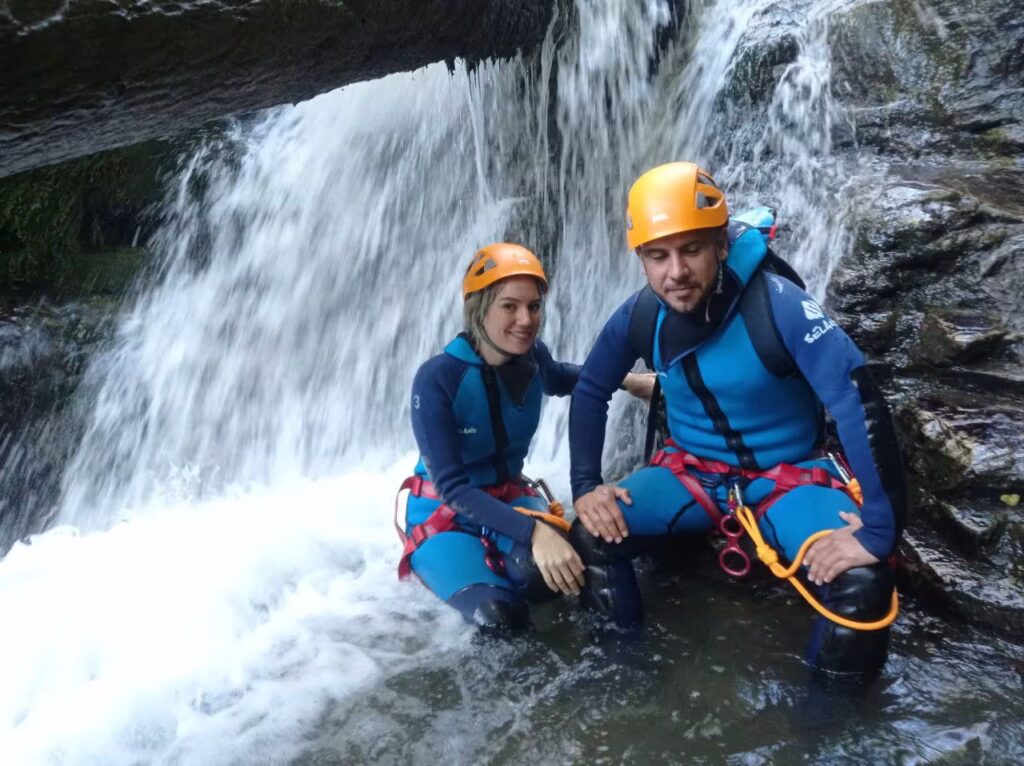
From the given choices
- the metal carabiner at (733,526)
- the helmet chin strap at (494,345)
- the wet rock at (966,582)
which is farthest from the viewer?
the helmet chin strap at (494,345)

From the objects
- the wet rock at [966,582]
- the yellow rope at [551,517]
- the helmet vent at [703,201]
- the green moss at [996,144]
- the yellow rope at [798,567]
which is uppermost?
the green moss at [996,144]

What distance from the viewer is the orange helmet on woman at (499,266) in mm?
4082

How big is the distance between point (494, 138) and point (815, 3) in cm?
328

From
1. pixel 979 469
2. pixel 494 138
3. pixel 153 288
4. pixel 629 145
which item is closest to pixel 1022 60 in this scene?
pixel 629 145

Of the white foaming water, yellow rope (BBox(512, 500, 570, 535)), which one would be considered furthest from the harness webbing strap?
the white foaming water

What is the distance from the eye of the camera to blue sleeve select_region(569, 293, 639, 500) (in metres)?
4.02

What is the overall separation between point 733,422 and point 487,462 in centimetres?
138

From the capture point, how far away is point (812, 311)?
3404mm

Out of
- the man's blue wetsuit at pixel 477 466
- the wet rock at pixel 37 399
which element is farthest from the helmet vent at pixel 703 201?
the wet rock at pixel 37 399

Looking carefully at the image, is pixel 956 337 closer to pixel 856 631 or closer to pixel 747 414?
pixel 747 414

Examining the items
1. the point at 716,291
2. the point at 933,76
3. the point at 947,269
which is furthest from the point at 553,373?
the point at 933,76

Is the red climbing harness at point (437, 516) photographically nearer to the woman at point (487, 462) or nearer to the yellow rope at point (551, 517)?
the woman at point (487, 462)

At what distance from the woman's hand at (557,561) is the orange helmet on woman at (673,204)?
1424 millimetres

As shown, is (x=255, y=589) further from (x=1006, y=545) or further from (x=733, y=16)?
(x=733, y=16)
